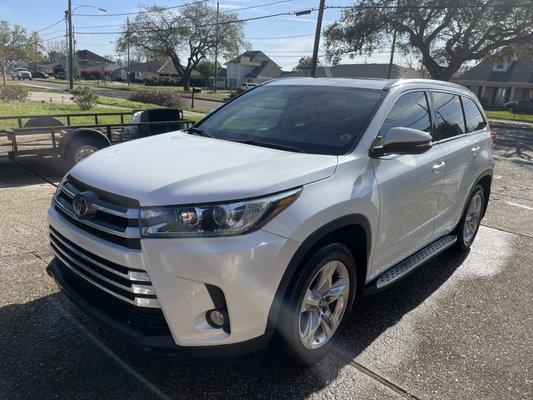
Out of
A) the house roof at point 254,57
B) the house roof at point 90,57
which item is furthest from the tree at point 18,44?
the house roof at point 90,57

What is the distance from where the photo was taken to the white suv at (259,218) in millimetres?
2297

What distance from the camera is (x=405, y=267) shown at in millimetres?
3658

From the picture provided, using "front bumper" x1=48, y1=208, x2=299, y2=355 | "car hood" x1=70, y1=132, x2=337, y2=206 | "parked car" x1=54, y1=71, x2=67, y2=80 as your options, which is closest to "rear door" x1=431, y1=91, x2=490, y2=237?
"car hood" x1=70, y1=132, x2=337, y2=206

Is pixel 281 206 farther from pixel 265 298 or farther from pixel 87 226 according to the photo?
pixel 87 226

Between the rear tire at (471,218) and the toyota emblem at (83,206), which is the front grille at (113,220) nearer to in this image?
the toyota emblem at (83,206)

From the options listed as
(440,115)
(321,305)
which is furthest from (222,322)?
(440,115)

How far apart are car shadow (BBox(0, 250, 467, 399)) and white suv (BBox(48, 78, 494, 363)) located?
180 mm

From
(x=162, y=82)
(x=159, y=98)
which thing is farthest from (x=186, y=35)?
(x=159, y=98)

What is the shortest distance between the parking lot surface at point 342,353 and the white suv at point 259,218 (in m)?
0.29

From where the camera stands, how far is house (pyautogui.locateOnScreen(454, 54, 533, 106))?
46.0m

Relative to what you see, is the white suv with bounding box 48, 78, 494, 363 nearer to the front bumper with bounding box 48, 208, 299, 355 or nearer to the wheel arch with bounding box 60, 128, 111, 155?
the front bumper with bounding box 48, 208, 299, 355

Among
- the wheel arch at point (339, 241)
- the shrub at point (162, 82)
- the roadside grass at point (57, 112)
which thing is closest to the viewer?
the wheel arch at point (339, 241)

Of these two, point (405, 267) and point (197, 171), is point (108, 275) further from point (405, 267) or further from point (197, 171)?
point (405, 267)

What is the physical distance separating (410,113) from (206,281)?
2314mm
